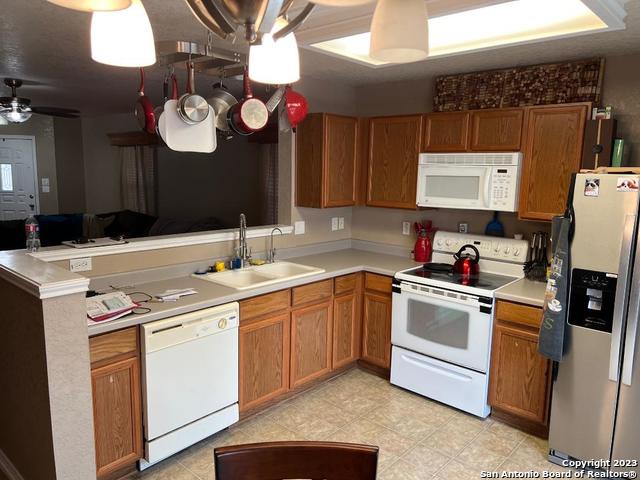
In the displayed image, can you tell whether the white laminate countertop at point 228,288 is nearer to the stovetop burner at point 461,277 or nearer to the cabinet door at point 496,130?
the stovetop burner at point 461,277

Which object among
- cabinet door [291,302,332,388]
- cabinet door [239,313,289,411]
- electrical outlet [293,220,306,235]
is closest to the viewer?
cabinet door [239,313,289,411]

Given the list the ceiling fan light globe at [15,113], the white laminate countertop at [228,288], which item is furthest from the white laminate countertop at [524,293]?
the ceiling fan light globe at [15,113]

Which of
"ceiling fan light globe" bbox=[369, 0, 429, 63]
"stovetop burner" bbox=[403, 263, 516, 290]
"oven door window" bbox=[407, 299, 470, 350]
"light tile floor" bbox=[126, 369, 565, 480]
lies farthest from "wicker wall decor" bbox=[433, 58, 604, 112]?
"ceiling fan light globe" bbox=[369, 0, 429, 63]

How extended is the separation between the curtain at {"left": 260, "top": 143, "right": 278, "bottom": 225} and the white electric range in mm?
2098

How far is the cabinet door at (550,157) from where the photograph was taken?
2790 mm

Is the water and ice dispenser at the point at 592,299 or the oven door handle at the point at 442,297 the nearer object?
the water and ice dispenser at the point at 592,299

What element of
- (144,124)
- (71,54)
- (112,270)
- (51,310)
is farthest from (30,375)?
(71,54)

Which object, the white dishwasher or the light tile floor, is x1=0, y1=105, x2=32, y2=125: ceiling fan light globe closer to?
the white dishwasher

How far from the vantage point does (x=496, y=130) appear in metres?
3.08

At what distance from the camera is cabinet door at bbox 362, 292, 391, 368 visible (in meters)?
3.43

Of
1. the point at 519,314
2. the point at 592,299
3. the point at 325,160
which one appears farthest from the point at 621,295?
the point at 325,160

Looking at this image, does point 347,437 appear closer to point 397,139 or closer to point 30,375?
point 30,375

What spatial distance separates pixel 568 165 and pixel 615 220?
71cm

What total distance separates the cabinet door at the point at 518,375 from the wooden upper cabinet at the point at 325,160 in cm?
159
